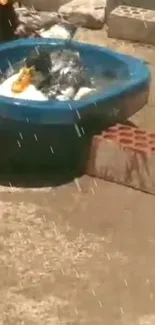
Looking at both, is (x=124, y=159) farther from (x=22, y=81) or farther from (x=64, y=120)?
(x=22, y=81)

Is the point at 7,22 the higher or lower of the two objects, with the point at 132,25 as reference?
higher

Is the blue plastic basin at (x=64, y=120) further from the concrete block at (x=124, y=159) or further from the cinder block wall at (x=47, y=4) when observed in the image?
the cinder block wall at (x=47, y=4)

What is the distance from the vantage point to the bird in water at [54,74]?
6.14 feet

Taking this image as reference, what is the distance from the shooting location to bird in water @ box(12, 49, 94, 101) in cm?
187

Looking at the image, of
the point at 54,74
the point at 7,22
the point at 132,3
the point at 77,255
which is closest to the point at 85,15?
the point at 132,3

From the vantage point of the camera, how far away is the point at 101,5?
292 centimetres

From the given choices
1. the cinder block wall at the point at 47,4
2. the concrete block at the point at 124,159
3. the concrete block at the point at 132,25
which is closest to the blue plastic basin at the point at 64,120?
the concrete block at the point at 124,159

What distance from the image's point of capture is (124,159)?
1768 mm

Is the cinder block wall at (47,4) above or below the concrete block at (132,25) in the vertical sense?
above

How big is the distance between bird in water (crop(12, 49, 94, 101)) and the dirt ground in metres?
0.26

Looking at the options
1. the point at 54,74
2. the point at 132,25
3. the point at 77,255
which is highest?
the point at 54,74

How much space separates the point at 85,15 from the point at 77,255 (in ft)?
5.15

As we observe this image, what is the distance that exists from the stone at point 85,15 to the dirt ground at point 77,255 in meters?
1.22

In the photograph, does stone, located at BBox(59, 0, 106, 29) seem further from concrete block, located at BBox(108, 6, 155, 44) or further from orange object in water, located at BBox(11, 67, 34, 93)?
orange object in water, located at BBox(11, 67, 34, 93)
